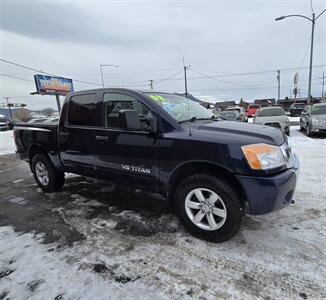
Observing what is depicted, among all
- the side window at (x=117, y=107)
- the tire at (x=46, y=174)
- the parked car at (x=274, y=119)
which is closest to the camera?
the side window at (x=117, y=107)

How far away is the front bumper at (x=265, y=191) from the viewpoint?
2.39m

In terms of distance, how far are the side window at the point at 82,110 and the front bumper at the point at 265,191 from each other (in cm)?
235

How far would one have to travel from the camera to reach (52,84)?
100 feet

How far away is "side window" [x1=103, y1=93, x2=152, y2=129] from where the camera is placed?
3.25 m

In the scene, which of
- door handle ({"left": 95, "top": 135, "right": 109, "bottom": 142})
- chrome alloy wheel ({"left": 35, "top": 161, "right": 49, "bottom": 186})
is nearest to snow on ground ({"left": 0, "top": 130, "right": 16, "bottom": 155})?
chrome alloy wheel ({"left": 35, "top": 161, "right": 49, "bottom": 186})

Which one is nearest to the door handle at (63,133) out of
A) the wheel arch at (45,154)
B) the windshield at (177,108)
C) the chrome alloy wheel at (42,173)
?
the wheel arch at (45,154)

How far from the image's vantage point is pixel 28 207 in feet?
13.3

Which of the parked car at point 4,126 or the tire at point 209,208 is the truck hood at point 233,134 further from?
the parked car at point 4,126

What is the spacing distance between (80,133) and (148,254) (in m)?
2.15

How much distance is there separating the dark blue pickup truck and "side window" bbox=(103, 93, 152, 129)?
0.5 inches

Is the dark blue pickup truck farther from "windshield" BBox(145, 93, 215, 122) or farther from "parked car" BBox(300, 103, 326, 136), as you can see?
"parked car" BBox(300, 103, 326, 136)

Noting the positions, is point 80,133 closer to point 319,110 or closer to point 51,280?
point 51,280

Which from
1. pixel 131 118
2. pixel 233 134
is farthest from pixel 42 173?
pixel 233 134

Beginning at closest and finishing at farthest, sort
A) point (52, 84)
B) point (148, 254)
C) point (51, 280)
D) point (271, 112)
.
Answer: point (51, 280) → point (148, 254) → point (271, 112) → point (52, 84)
